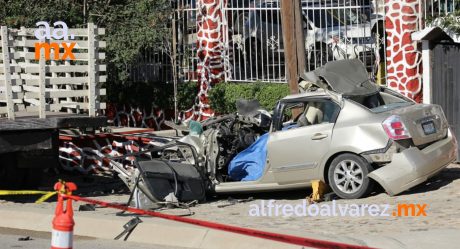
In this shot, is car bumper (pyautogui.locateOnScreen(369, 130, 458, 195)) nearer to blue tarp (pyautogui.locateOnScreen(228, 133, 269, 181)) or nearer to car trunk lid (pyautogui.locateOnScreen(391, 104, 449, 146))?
car trunk lid (pyautogui.locateOnScreen(391, 104, 449, 146))

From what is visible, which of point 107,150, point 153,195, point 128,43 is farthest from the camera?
point 128,43

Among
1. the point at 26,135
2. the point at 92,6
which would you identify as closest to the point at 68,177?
the point at 26,135

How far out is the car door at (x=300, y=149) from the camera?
1144 cm

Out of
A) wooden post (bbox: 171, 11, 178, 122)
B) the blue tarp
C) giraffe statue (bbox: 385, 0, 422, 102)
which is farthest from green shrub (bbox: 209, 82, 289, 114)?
the blue tarp

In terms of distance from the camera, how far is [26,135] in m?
11.8

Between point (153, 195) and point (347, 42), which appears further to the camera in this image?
point (347, 42)

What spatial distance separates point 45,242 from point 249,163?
331 centimetres

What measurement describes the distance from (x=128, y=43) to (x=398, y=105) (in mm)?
7500

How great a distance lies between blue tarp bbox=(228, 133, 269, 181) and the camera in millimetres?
11961

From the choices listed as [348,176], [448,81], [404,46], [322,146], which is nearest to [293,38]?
[404,46]

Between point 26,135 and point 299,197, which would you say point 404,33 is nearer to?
point 299,197

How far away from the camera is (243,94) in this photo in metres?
17.5

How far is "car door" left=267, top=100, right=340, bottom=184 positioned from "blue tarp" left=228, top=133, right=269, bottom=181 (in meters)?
0.27

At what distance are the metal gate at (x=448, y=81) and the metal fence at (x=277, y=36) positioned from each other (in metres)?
1.25
